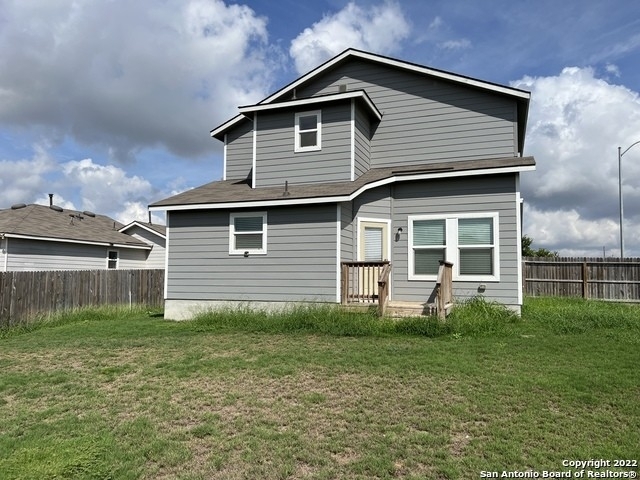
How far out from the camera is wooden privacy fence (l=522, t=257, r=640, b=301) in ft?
52.4

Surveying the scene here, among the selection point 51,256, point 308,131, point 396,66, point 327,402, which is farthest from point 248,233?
point 51,256

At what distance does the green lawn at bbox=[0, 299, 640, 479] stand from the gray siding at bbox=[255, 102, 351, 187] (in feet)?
15.3

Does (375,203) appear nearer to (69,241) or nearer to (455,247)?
(455,247)

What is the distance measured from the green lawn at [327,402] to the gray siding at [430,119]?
5310 millimetres

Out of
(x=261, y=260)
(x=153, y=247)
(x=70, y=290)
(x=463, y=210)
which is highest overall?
(x=463, y=210)

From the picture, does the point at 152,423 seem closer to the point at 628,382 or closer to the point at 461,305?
the point at 628,382

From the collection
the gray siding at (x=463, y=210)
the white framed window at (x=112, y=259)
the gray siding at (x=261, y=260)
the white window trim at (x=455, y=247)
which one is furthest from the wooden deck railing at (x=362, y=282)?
the white framed window at (x=112, y=259)

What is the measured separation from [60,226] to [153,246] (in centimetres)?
466

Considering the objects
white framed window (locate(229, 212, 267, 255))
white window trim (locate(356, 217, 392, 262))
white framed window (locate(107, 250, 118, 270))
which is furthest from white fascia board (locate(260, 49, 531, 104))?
white framed window (locate(107, 250, 118, 270))

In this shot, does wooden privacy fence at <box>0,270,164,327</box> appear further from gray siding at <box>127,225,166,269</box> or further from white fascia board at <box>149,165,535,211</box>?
gray siding at <box>127,225,166,269</box>

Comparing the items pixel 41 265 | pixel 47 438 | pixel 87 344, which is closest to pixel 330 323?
pixel 87 344

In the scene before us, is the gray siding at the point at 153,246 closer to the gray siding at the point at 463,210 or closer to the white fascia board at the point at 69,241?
the white fascia board at the point at 69,241

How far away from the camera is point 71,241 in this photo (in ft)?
58.9

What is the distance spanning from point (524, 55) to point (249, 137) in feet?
28.7
